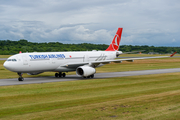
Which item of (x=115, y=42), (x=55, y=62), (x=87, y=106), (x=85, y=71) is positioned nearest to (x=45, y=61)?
(x=55, y=62)

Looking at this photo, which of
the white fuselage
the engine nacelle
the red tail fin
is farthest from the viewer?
the red tail fin

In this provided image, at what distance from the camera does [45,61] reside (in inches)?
1359

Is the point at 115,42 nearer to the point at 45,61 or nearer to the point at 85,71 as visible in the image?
the point at 85,71

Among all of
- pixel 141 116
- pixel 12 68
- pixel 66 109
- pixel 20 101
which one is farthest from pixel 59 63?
pixel 141 116

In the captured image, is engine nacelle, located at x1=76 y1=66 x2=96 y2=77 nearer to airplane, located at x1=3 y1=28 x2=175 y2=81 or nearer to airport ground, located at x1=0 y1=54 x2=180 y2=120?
airplane, located at x1=3 y1=28 x2=175 y2=81

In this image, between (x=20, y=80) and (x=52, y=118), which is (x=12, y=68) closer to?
(x=20, y=80)

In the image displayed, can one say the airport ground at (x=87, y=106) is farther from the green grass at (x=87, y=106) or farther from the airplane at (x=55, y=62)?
the airplane at (x=55, y=62)

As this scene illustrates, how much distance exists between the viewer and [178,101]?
717 inches

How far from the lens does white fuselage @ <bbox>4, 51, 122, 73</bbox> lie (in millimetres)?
31844

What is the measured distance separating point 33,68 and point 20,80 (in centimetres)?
235

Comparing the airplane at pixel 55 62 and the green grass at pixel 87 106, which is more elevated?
the airplane at pixel 55 62

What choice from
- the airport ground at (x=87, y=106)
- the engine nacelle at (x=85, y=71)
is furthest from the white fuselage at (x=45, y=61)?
the airport ground at (x=87, y=106)

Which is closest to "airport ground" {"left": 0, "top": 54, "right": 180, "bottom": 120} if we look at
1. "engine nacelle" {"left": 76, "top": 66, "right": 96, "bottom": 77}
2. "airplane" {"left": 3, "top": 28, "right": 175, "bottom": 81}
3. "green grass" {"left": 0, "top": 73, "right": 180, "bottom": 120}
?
"green grass" {"left": 0, "top": 73, "right": 180, "bottom": 120}

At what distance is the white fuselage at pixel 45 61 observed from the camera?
31.8m
